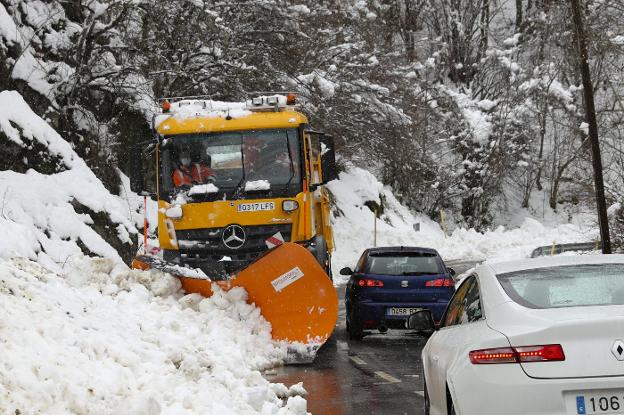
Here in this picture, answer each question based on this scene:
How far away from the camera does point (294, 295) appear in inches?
467

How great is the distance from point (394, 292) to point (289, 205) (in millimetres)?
2059

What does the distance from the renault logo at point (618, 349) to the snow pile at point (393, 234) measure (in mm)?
26287

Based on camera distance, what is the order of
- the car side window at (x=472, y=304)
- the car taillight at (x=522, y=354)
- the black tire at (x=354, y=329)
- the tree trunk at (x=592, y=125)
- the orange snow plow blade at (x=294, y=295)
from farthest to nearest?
the tree trunk at (x=592, y=125) < the black tire at (x=354, y=329) < the orange snow plow blade at (x=294, y=295) < the car side window at (x=472, y=304) < the car taillight at (x=522, y=354)

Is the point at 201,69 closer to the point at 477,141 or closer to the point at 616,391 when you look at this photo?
the point at 616,391

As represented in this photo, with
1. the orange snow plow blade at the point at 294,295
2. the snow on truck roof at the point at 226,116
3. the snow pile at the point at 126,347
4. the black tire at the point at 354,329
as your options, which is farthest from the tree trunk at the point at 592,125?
the snow pile at the point at 126,347

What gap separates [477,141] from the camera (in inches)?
1971

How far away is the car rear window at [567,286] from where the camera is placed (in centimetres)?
554

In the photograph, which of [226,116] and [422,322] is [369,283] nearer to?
[226,116]

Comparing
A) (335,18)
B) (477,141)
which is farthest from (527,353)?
(477,141)

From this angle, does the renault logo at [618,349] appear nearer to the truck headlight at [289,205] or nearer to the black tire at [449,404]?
the black tire at [449,404]

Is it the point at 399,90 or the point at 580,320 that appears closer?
the point at 580,320

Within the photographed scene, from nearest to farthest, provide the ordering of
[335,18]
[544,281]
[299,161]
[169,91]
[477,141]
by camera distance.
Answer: [544,281] → [299,161] → [169,91] → [335,18] → [477,141]

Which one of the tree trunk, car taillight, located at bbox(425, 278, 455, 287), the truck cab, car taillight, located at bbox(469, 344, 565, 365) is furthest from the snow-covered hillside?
the tree trunk

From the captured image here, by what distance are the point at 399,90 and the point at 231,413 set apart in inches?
1001
